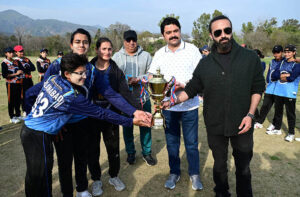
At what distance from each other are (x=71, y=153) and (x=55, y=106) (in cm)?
88

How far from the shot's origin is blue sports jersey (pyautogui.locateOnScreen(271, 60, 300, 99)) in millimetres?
5184

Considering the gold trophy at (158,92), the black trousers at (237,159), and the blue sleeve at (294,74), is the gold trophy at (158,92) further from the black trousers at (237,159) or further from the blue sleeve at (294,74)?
the blue sleeve at (294,74)

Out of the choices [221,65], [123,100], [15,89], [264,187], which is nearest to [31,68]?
[15,89]

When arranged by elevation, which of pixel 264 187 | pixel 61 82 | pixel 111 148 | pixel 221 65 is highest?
pixel 221 65

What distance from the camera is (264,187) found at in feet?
11.6

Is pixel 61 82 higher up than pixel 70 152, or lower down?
higher up

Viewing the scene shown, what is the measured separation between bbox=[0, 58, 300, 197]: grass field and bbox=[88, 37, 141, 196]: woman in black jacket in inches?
11.7

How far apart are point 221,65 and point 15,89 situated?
22.2 feet

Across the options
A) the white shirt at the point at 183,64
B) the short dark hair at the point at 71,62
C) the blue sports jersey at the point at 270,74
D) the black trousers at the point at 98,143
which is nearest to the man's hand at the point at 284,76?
the blue sports jersey at the point at 270,74

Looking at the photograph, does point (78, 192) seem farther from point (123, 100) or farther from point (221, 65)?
point (221, 65)

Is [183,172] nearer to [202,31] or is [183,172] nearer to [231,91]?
[231,91]

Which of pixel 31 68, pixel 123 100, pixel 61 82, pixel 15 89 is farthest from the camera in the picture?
pixel 31 68

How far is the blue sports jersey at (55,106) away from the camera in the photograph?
232cm

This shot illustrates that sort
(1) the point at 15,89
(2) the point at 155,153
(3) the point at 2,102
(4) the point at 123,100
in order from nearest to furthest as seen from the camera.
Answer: (4) the point at 123,100 → (2) the point at 155,153 → (1) the point at 15,89 → (3) the point at 2,102
